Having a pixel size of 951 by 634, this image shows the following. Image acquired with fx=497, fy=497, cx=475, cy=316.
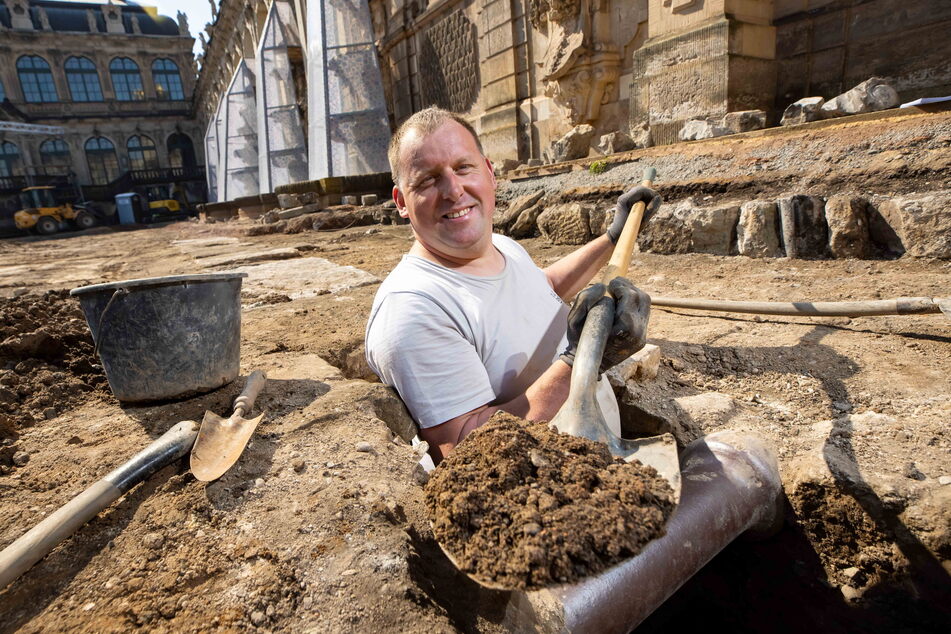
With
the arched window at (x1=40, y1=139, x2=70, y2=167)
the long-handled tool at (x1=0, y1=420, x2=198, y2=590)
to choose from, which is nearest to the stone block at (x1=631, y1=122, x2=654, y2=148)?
the long-handled tool at (x1=0, y1=420, x2=198, y2=590)

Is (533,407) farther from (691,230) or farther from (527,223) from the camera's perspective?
(527,223)

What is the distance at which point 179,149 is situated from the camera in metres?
36.2

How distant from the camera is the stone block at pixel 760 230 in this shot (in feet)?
9.89

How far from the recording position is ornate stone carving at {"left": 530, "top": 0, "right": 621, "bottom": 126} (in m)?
6.51

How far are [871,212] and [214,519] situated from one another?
3.31 meters

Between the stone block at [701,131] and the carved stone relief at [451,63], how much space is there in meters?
6.53

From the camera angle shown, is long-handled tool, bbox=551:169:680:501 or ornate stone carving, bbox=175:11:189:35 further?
ornate stone carving, bbox=175:11:189:35

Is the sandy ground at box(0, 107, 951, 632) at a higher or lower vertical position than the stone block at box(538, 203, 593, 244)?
lower

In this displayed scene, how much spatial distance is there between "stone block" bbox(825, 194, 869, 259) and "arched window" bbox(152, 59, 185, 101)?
147 ft

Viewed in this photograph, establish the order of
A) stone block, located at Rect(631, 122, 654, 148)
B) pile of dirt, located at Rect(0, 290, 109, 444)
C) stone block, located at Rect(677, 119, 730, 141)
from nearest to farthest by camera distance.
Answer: pile of dirt, located at Rect(0, 290, 109, 444) → stone block, located at Rect(677, 119, 730, 141) → stone block, located at Rect(631, 122, 654, 148)

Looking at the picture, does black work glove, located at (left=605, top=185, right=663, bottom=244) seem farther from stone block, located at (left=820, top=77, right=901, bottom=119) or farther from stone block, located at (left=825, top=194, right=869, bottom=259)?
stone block, located at (left=820, top=77, right=901, bottom=119)

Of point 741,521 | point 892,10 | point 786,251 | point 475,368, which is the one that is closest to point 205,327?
point 475,368

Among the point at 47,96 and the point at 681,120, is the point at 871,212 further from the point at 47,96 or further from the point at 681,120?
the point at 47,96

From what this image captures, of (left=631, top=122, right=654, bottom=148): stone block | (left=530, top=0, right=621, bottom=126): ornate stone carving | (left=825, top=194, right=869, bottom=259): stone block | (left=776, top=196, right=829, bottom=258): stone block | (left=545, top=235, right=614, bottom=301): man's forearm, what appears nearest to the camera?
(left=545, top=235, right=614, bottom=301): man's forearm
